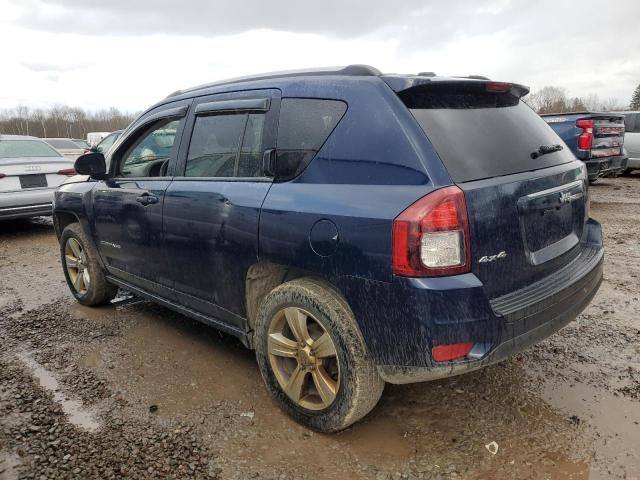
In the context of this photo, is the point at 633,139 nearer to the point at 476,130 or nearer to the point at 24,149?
the point at 476,130

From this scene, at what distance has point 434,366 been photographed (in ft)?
6.94

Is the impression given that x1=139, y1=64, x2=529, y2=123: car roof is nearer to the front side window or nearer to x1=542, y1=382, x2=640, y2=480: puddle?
the front side window

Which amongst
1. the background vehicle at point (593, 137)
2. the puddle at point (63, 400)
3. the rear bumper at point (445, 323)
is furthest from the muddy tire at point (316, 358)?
the background vehicle at point (593, 137)

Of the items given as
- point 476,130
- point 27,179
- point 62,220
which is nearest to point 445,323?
point 476,130

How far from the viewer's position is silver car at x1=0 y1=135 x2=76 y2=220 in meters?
7.42

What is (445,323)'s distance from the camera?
2049mm

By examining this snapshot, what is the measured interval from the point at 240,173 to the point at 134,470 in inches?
63.7

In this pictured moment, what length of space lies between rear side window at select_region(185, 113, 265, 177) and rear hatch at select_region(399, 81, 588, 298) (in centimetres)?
93

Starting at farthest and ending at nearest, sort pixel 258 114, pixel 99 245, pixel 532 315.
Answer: pixel 99 245 → pixel 258 114 → pixel 532 315

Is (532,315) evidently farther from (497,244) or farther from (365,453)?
(365,453)

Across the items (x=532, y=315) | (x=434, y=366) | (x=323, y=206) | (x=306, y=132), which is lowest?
(x=434, y=366)

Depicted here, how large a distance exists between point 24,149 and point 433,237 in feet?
27.5

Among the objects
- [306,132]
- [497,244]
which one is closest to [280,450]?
[497,244]

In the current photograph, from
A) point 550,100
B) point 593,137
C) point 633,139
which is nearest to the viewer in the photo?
point 593,137
